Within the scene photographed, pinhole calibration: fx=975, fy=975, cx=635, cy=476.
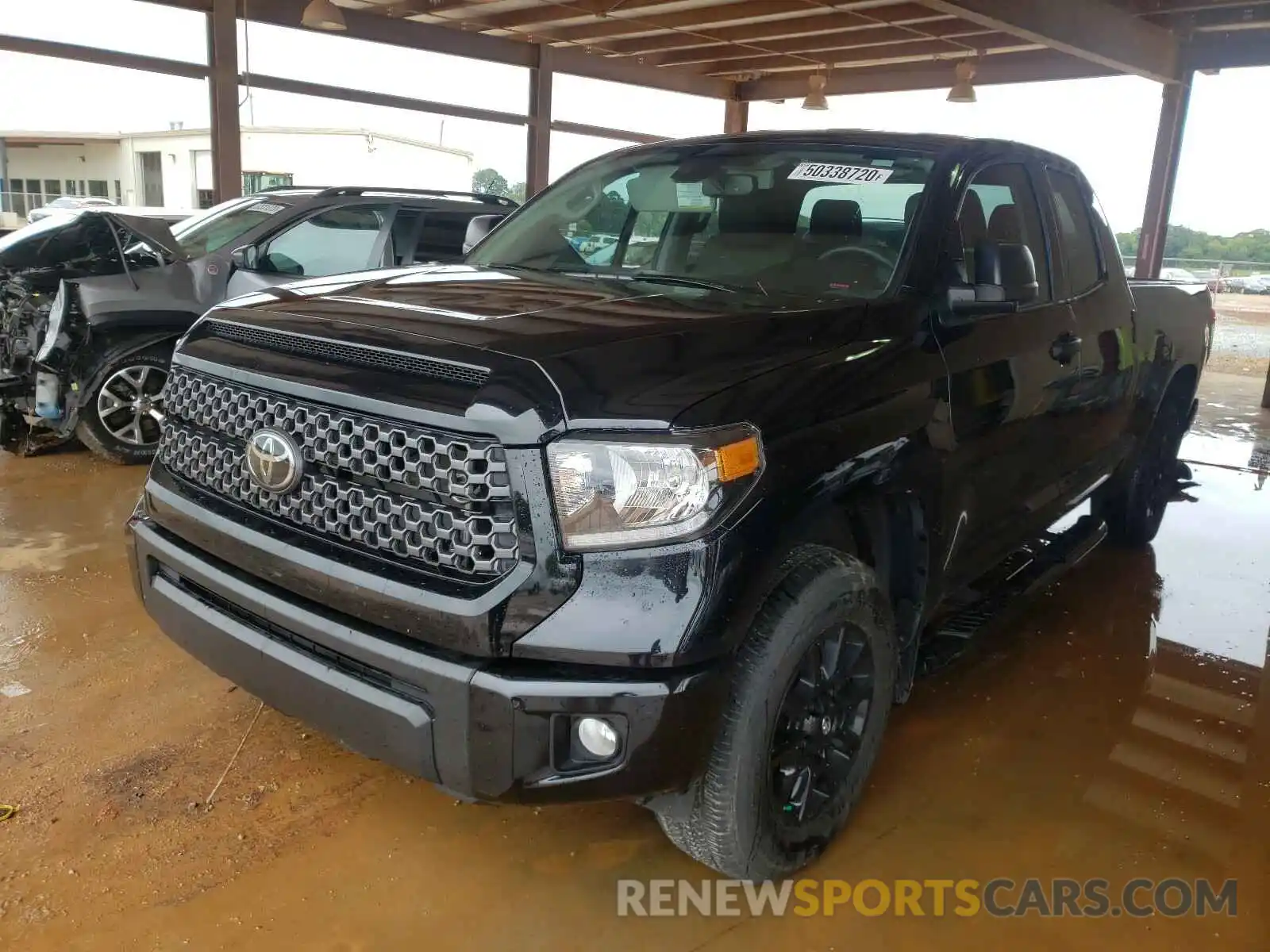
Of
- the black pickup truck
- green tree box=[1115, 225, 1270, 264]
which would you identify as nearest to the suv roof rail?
the black pickup truck

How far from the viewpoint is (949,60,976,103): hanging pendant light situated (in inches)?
463

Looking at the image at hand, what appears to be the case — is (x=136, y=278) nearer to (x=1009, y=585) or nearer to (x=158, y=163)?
(x=1009, y=585)

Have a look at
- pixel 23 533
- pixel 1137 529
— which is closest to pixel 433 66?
pixel 23 533

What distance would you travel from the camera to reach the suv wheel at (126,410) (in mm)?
5332

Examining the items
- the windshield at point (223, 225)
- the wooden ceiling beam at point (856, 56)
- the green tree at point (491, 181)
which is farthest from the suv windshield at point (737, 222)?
the green tree at point (491, 181)

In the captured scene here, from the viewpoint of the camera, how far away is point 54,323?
16.6 ft

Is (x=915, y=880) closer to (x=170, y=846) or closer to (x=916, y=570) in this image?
(x=916, y=570)

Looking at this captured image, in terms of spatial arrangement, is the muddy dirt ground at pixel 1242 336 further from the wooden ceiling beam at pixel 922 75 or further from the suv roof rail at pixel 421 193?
the suv roof rail at pixel 421 193

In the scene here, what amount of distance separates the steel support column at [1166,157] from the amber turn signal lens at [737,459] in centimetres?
1135

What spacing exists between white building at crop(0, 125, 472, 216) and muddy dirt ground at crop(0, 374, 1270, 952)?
30.3ft

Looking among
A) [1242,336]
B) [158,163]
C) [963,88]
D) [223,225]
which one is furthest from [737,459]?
[1242,336]

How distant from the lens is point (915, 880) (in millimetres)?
2287

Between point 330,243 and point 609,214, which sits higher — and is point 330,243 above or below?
below

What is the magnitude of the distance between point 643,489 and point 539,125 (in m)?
13.9
